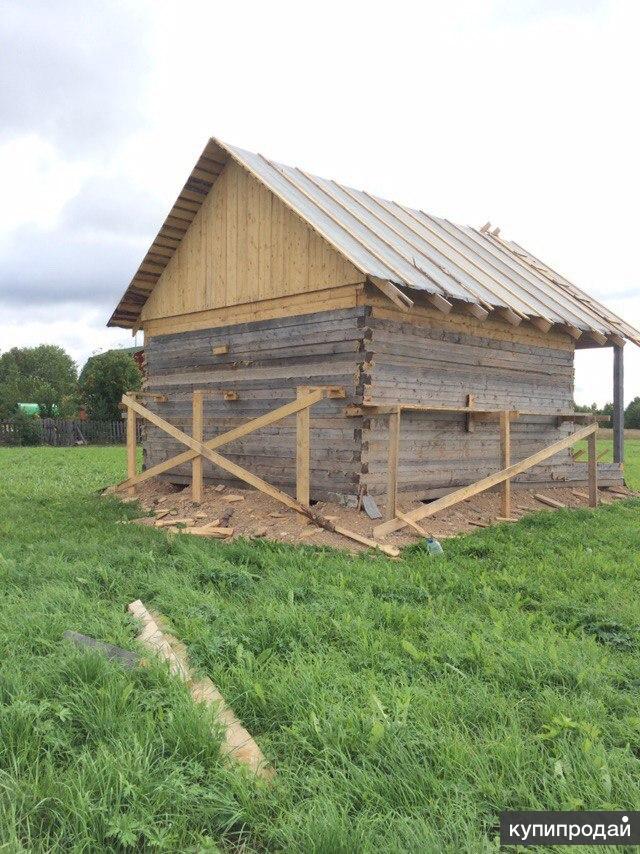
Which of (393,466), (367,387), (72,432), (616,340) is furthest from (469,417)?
(72,432)

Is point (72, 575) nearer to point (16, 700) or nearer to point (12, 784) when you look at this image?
point (16, 700)

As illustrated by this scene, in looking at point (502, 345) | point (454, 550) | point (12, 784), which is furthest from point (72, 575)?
point (502, 345)

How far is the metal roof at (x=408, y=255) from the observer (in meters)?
11.2

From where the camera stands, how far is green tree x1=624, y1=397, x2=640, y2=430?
5285cm

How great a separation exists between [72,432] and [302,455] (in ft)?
109

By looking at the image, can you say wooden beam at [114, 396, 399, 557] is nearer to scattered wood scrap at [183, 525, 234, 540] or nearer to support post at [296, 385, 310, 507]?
support post at [296, 385, 310, 507]

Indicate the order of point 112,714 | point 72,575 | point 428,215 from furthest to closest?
point 428,215 < point 72,575 < point 112,714

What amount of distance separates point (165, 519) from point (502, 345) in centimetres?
748

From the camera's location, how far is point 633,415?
53625 mm

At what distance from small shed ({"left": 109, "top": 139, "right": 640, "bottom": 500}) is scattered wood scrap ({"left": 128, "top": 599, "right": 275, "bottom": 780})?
5128mm

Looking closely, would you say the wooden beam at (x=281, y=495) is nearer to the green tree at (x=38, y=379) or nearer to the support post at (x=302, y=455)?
the support post at (x=302, y=455)

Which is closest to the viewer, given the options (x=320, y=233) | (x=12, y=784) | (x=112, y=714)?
(x=12, y=784)

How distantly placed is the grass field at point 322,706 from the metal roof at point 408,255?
5373mm

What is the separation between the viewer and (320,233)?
10.9 metres
